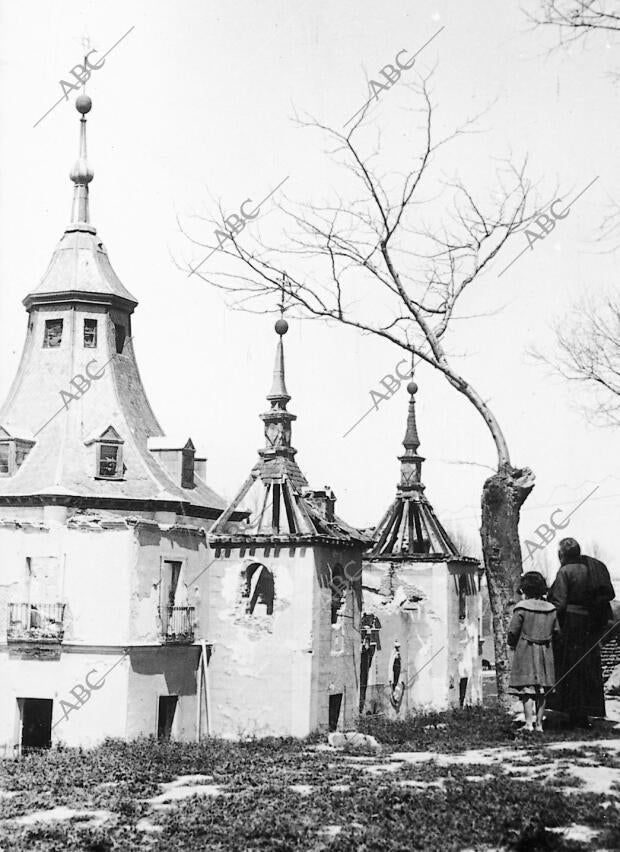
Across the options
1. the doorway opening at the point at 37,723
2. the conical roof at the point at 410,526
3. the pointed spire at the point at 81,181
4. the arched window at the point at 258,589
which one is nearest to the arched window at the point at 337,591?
the arched window at the point at 258,589

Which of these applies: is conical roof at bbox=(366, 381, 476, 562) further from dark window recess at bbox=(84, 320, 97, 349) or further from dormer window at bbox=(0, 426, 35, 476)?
dormer window at bbox=(0, 426, 35, 476)

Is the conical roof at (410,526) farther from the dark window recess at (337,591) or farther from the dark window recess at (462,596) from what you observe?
the dark window recess at (337,591)

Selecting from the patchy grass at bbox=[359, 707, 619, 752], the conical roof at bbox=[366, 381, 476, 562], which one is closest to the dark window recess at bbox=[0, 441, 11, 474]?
the patchy grass at bbox=[359, 707, 619, 752]

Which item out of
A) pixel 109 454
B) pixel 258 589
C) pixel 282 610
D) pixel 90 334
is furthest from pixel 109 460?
pixel 258 589

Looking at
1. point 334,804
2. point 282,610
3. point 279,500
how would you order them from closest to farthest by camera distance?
point 334,804 → point 282,610 → point 279,500

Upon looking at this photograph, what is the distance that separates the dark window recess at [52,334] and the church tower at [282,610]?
649 centimetres

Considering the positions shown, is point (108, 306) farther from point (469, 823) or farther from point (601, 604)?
point (469, 823)

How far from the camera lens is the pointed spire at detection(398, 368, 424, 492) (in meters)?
44.1

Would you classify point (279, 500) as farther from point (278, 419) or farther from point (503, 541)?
point (503, 541)

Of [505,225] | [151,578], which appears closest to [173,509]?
[151,578]

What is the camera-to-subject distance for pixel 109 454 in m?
29.8

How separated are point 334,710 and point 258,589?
16.1 ft

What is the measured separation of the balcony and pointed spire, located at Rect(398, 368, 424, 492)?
51.9ft

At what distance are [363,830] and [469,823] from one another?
1069 millimetres
